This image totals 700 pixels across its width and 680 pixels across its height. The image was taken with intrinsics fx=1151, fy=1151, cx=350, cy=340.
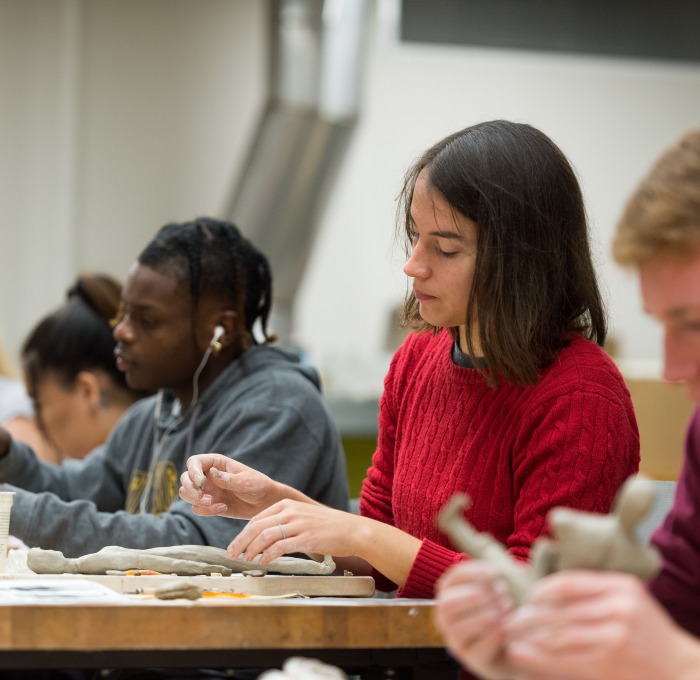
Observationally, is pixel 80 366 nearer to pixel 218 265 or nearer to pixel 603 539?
pixel 218 265

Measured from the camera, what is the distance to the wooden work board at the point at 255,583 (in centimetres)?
140

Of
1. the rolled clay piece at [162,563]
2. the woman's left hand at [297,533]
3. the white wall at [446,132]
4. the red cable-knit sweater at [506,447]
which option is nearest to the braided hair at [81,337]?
the red cable-knit sweater at [506,447]

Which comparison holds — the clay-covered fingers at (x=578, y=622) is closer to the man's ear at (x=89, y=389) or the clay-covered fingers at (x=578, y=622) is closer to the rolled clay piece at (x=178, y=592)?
the rolled clay piece at (x=178, y=592)

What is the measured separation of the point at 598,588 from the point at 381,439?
3.77 ft

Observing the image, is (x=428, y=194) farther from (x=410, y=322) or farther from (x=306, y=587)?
(x=306, y=587)

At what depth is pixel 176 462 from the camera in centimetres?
219

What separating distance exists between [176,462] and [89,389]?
78cm

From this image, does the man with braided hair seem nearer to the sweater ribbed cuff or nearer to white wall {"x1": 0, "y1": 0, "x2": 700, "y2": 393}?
the sweater ribbed cuff

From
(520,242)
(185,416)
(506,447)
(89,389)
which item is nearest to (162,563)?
(506,447)

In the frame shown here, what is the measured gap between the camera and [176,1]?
5.41m

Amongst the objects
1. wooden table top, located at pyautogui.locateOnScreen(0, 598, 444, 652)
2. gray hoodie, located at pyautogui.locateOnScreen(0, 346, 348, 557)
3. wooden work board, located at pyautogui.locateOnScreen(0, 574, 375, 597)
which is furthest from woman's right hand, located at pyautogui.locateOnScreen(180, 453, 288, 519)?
wooden table top, located at pyautogui.locateOnScreen(0, 598, 444, 652)

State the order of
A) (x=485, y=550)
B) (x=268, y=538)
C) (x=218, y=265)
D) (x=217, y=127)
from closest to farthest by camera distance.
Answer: (x=485, y=550) < (x=268, y=538) < (x=218, y=265) < (x=217, y=127)

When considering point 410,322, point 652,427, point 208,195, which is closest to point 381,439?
point 410,322

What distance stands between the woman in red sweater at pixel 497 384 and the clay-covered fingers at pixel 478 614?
582mm
